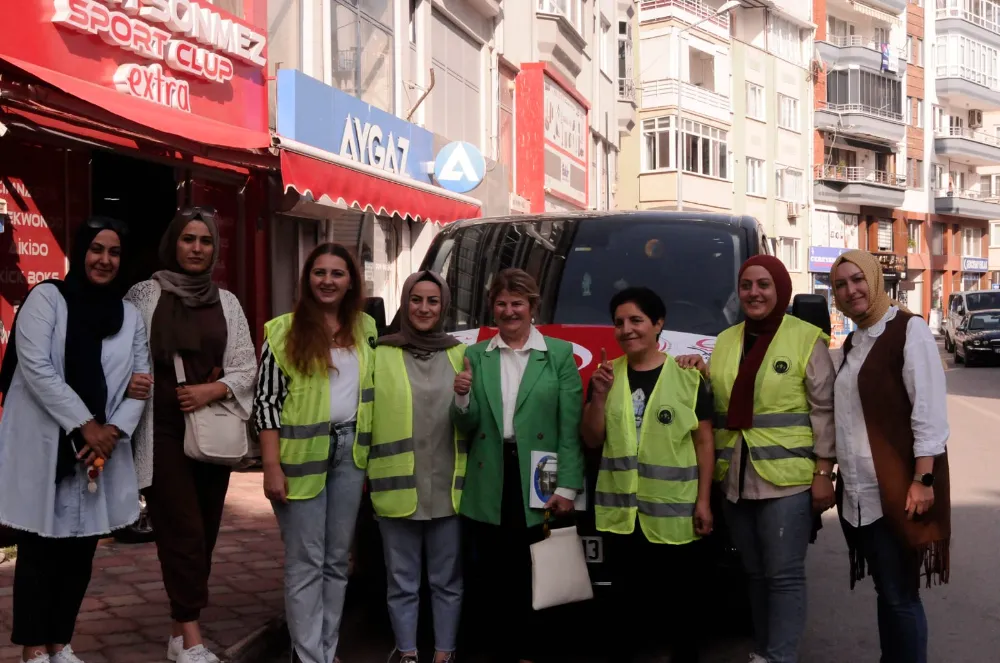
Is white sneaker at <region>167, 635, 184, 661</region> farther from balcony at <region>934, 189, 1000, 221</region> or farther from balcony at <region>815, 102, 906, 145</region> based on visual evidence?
balcony at <region>934, 189, 1000, 221</region>

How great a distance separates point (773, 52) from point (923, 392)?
2027 inches

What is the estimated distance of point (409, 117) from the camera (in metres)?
18.1

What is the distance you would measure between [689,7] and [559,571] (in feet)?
154

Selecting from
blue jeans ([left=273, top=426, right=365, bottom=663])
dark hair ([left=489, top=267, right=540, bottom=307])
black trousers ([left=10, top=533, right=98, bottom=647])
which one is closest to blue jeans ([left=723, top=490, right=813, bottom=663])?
dark hair ([left=489, top=267, right=540, bottom=307])

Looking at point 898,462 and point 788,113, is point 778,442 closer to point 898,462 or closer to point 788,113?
point 898,462

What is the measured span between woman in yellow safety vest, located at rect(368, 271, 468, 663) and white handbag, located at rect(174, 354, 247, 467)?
1.91ft

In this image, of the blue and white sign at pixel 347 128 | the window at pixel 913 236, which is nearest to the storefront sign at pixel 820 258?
the window at pixel 913 236

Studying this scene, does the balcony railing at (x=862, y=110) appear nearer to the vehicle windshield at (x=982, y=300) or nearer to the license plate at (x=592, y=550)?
the vehicle windshield at (x=982, y=300)

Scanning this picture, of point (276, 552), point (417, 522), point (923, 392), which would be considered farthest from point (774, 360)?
point (276, 552)

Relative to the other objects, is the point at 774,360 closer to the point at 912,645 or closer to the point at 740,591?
the point at 912,645

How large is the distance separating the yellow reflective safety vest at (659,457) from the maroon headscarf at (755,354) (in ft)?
0.53

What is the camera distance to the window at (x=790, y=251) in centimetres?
5294

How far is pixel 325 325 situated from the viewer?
4.83 meters

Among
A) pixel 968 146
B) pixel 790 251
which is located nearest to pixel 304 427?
pixel 790 251
